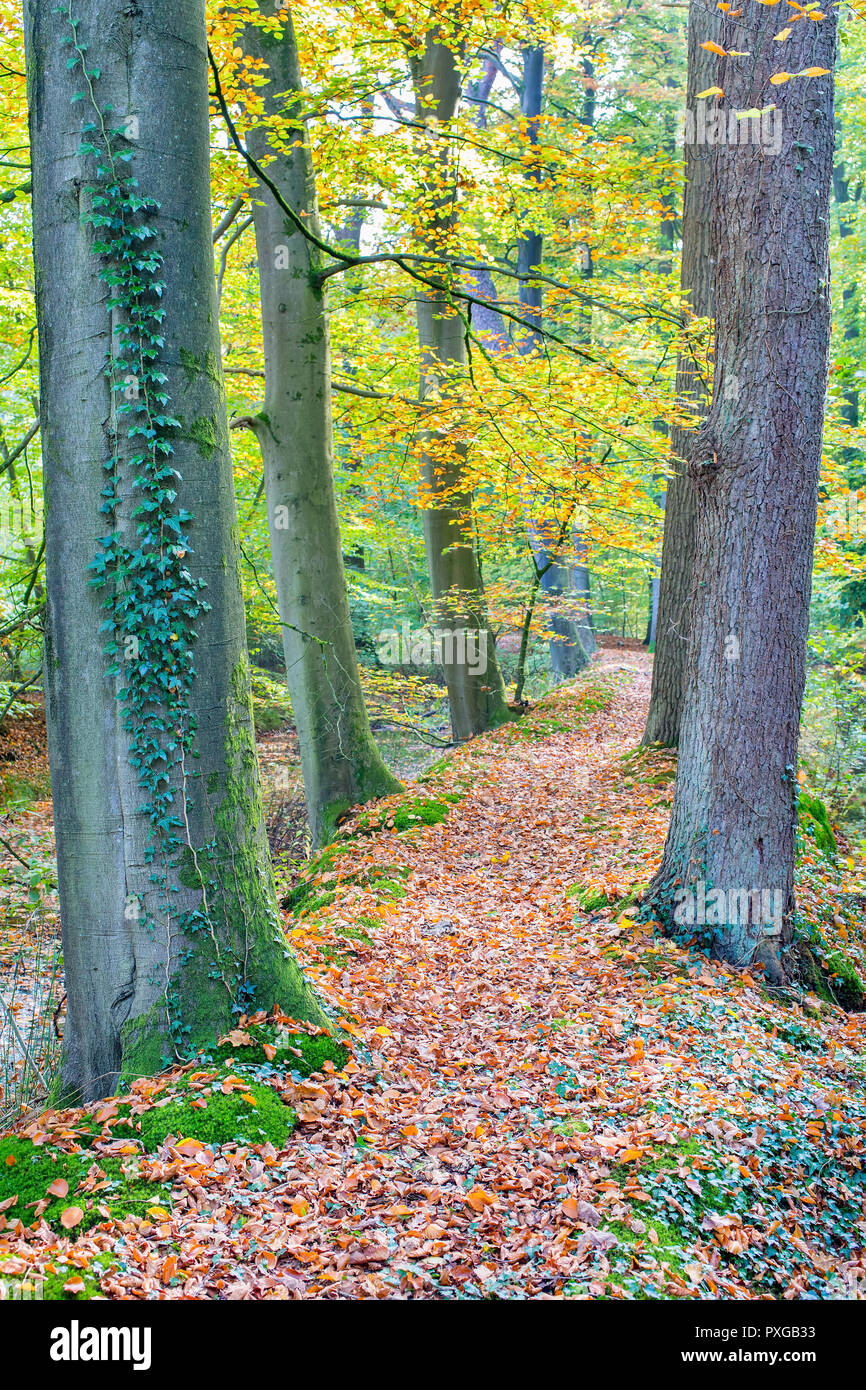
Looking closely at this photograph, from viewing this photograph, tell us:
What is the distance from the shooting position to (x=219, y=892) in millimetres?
3604

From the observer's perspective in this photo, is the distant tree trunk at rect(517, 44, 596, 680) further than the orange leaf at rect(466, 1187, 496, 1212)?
Yes

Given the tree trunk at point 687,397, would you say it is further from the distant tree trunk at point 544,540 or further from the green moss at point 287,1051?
the green moss at point 287,1051

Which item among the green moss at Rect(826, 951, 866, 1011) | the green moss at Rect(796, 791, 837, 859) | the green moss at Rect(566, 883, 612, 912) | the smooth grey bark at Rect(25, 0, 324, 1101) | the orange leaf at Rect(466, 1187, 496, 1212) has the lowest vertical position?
the green moss at Rect(826, 951, 866, 1011)

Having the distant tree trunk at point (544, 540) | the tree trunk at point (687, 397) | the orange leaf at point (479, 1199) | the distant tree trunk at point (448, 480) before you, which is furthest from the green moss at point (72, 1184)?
the distant tree trunk at point (448, 480)

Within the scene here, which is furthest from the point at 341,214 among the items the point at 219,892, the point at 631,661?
the point at 631,661

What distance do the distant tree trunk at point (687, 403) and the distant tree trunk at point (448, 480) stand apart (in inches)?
89.4

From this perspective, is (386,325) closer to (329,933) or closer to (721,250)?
(721,250)

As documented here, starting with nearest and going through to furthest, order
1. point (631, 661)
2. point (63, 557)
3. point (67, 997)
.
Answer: point (63, 557) → point (67, 997) → point (631, 661)

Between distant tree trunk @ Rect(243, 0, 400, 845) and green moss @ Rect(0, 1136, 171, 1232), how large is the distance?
4873mm

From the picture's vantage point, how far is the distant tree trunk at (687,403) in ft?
19.9

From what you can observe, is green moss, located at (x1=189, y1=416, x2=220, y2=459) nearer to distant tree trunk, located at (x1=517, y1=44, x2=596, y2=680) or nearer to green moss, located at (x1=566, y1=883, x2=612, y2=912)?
distant tree trunk, located at (x1=517, y1=44, x2=596, y2=680)

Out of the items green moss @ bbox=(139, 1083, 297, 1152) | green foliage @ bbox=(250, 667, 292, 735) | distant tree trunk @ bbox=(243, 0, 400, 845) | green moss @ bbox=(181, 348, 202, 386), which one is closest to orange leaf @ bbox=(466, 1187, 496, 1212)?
green moss @ bbox=(139, 1083, 297, 1152)

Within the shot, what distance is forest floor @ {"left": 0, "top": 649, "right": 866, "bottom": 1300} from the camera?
2.76 meters
